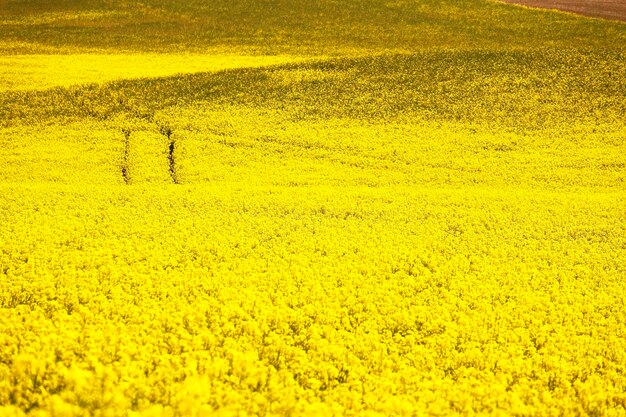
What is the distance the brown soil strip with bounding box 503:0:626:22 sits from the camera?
24.9m

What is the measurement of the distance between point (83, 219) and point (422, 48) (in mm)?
15009

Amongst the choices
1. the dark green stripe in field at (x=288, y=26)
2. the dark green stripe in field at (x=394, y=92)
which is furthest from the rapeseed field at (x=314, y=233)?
the dark green stripe in field at (x=288, y=26)

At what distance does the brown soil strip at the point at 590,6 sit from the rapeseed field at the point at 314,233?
23.4 feet

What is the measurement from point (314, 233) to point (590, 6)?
2429 centimetres

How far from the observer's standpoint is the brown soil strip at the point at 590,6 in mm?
24938

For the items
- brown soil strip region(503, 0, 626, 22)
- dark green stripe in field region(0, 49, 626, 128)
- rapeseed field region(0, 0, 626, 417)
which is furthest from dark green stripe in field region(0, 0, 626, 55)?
dark green stripe in field region(0, 49, 626, 128)

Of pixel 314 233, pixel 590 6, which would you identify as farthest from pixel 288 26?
pixel 314 233

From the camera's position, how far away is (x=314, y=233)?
27.1 ft

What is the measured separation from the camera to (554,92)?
15867 mm

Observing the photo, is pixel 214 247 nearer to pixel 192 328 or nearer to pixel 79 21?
pixel 192 328

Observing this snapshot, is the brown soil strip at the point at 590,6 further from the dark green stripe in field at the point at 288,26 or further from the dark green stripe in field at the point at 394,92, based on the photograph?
the dark green stripe in field at the point at 394,92

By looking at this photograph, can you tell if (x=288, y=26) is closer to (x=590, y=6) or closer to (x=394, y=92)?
(x=394, y=92)

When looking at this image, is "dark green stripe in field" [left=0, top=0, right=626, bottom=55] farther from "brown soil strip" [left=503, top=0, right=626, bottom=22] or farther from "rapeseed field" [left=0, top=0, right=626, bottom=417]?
"rapeseed field" [left=0, top=0, right=626, bottom=417]

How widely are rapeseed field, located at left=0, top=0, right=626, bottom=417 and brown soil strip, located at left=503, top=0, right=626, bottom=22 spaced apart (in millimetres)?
7140
